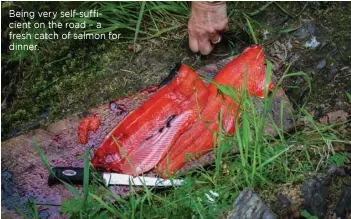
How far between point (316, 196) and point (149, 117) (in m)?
1.13

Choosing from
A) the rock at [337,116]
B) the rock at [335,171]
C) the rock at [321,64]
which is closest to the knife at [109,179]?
the rock at [335,171]

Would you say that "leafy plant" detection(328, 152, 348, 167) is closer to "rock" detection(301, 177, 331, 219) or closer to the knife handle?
"rock" detection(301, 177, 331, 219)

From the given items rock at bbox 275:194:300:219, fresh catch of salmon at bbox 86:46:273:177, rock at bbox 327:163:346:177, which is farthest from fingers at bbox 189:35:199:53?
rock at bbox 275:194:300:219

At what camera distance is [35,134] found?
420 centimetres

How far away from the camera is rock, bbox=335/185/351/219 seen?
3588 millimetres

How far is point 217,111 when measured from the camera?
13.3ft

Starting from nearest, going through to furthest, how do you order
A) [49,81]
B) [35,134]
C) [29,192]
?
[29,192] → [35,134] → [49,81]

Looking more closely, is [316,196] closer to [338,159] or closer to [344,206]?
[344,206]

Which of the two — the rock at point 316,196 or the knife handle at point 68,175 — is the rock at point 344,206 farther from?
the knife handle at point 68,175

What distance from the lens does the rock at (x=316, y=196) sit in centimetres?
350

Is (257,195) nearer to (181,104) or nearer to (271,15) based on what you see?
(181,104)

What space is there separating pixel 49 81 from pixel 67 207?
1.42 meters

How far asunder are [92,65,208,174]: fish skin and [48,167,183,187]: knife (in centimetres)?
7

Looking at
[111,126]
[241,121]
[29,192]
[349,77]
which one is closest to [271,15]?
[349,77]
